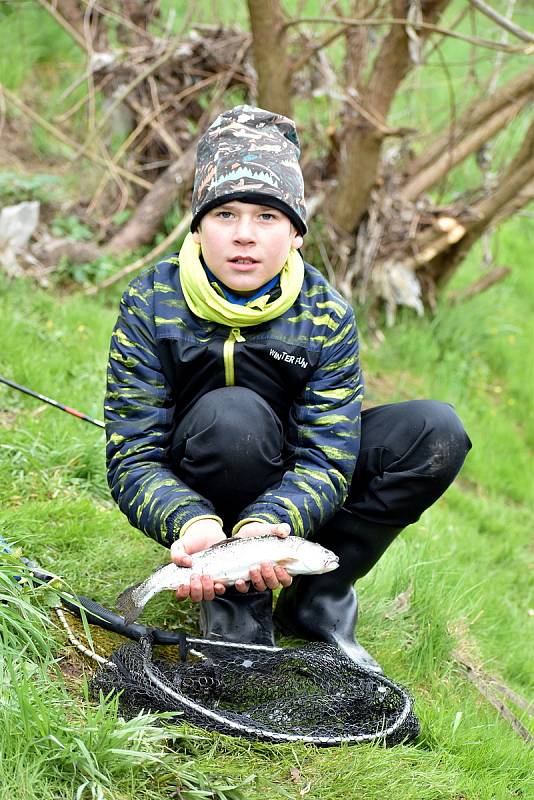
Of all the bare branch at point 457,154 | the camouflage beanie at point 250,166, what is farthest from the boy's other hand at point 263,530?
the bare branch at point 457,154

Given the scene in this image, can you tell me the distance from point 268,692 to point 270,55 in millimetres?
4376

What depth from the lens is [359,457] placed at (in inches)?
123

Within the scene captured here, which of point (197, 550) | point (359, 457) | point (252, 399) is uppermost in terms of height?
point (252, 399)

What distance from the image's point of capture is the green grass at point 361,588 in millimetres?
2291

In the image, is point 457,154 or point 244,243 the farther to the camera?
point 457,154

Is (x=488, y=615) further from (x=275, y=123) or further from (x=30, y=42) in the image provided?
(x=30, y=42)

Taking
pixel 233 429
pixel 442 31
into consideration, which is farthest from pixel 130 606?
pixel 442 31

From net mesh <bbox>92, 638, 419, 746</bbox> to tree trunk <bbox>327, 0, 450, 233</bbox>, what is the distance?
4.13 m

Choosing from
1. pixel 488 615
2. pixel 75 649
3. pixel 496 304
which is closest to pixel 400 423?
pixel 75 649

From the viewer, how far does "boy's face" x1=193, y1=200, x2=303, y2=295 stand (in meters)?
2.88

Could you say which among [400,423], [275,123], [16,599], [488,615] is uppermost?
[275,123]

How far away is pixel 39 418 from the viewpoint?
14.2 ft

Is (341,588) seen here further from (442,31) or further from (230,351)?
(442,31)

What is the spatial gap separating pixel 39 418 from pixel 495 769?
2322 millimetres
